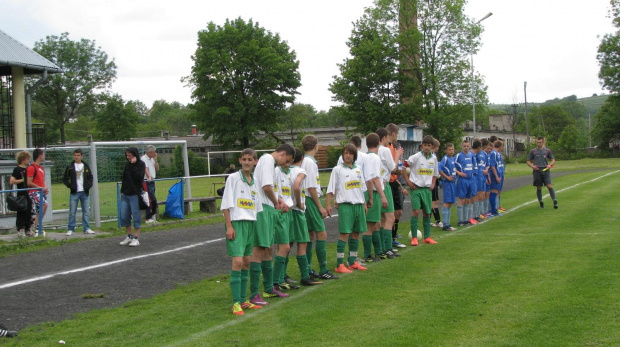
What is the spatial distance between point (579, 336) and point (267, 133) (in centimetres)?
5937

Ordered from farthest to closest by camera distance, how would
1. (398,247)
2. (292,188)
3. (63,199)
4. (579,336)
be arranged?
1. (63,199)
2. (398,247)
3. (292,188)
4. (579,336)

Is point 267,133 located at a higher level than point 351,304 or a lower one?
higher

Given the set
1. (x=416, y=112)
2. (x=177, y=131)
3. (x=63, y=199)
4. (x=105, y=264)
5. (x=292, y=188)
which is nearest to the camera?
(x=292, y=188)

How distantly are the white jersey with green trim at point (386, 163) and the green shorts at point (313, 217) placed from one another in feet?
7.58

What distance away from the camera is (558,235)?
1234cm

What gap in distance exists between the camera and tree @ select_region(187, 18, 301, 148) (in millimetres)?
62125

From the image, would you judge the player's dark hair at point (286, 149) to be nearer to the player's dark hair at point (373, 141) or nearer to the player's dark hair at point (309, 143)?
the player's dark hair at point (309, 143)

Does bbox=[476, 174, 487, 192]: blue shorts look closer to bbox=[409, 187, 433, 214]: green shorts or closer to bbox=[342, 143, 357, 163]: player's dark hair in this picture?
bbox=[409, 187, 433, 214]: green shorts

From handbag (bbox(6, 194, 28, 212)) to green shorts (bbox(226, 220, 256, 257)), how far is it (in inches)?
315

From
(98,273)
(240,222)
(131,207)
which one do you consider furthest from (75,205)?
(240,222)

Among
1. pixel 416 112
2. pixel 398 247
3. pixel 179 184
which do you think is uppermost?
pixel 416 112

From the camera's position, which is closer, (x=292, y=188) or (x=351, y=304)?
(x=351, y=304)

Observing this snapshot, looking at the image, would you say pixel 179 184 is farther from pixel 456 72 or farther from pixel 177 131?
pixel 177 131

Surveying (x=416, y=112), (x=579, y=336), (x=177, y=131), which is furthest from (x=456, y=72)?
(x=177, y=131)
